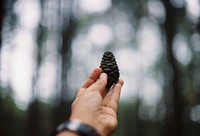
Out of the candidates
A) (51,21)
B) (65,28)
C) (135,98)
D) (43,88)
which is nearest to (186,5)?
(65,28)

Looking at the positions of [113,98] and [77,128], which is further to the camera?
[113,98]

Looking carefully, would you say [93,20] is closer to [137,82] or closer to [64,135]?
[137,82]

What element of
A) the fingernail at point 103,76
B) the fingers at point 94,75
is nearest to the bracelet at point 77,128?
the fingernail at point 103,76

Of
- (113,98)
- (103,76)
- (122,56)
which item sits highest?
(103,76)

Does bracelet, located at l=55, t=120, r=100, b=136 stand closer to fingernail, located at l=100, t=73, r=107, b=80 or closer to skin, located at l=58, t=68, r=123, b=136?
skin, located at l=58, t=68, r=123, b=136

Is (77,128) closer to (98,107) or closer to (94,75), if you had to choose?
(98,107)

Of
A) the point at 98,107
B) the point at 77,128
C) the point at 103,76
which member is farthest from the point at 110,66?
the point at 77,128

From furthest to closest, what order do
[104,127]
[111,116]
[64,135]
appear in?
1. [111,116]
2. [104,127]
3. [64,135]
